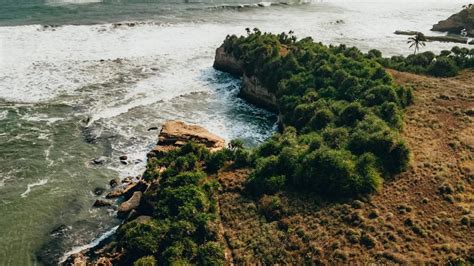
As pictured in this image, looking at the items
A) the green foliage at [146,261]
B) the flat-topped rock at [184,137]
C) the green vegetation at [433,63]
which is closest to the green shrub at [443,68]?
the green vegetation at [433,63]

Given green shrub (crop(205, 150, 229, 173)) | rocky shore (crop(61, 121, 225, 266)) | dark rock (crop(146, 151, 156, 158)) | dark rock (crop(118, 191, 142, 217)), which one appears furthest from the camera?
dark rock (crop(146, 151, 156, 158))

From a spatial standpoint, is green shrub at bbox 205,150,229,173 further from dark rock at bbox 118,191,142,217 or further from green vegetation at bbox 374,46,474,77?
green vegetation at bbox 374,46,474,77

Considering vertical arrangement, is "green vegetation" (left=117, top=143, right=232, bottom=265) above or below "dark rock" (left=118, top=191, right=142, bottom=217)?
above

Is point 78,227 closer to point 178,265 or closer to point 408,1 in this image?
point 178,265

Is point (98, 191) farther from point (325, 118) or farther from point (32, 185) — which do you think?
point (325, 118)

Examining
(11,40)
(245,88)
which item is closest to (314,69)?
(245,88)

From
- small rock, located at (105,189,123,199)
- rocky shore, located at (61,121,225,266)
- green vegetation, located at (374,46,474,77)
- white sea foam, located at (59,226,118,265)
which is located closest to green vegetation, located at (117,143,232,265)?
rocky shore, located at (61,121,225,266)

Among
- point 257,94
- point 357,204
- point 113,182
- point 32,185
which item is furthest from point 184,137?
point 357,204
